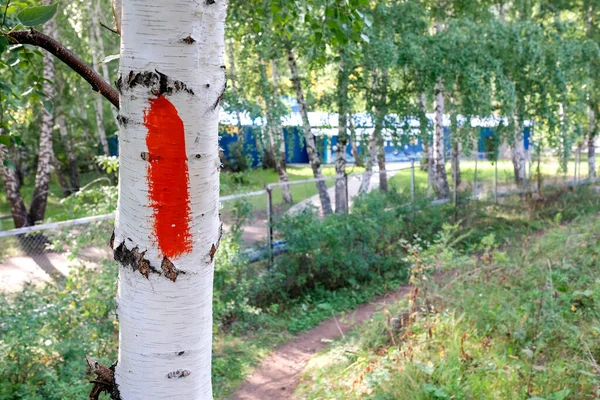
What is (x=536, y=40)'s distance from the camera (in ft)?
36.6

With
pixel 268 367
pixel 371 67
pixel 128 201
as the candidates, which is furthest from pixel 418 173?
pixel 128 201

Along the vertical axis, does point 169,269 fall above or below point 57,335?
above

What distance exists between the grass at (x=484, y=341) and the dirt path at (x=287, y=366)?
0.68 ft

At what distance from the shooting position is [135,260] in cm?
140

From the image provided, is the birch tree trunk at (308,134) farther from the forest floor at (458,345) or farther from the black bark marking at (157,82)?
the black bark marking at (157,82)

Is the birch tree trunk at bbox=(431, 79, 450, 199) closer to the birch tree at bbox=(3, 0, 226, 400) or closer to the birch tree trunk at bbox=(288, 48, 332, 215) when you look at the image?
the birch tree trunk at bbox=(288, 48, 332, 215)

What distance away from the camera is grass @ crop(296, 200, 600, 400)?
3648 millimetres

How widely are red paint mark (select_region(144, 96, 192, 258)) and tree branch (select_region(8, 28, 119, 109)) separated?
1.13ft

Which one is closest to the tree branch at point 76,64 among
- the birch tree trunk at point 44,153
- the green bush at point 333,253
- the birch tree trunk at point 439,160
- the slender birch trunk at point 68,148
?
the green bush at point 333,253

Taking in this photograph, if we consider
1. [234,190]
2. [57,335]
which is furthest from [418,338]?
[234,190]

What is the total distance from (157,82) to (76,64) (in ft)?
1.69

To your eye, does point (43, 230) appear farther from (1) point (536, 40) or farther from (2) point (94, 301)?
(1) point (536, 40)

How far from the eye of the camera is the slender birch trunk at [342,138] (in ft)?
32.1

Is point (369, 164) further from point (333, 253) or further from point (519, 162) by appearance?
point (519, 162)
